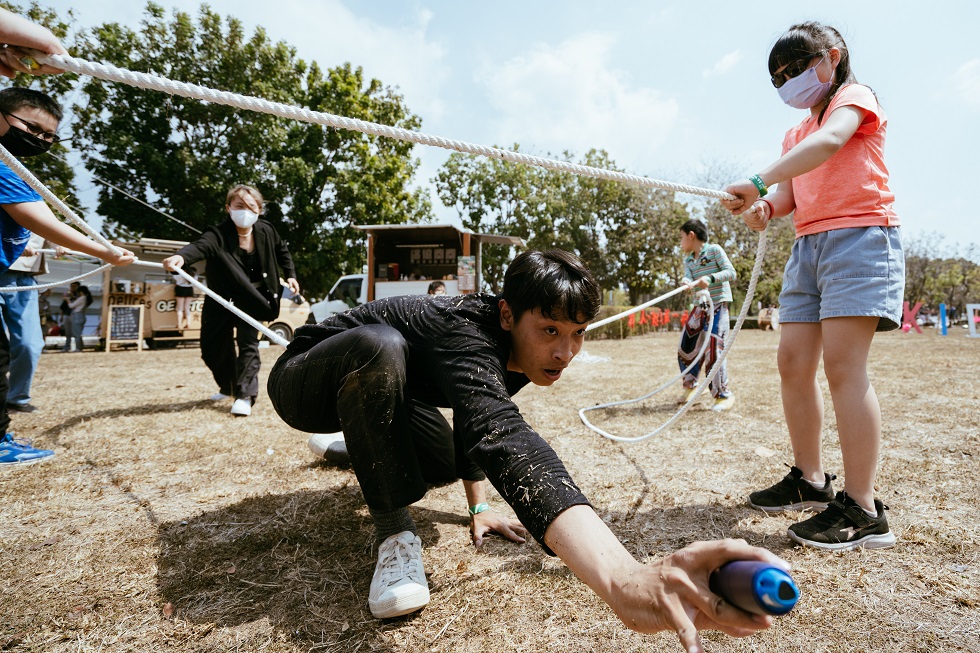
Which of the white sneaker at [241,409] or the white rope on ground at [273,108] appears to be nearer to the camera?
the white rope on ground at [273,108]

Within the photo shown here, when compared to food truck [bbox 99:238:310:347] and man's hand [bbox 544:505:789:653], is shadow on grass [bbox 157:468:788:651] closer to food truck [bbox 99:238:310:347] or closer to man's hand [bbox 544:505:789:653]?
man's hand [bbox 544:505:789:653]

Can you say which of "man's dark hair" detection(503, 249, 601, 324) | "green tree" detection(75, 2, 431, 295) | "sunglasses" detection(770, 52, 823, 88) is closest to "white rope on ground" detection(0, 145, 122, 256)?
"man's dark hair" detection(503, 249, 601, 324)

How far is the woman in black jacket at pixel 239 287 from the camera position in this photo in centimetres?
388

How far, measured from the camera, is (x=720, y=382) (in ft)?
13.6

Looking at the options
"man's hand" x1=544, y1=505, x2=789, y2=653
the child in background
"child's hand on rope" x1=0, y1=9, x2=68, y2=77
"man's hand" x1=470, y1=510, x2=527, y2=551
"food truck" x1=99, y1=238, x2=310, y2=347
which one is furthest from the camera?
"food truck" x1=99, y1=238, x2=310, y2=347

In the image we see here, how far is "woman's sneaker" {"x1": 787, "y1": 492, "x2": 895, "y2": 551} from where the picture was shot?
1752mm

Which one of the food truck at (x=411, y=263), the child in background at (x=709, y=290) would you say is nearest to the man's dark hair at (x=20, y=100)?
the child in background at (x=709, y=290)

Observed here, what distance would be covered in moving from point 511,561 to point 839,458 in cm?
215

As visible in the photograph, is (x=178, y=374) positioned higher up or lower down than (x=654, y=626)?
lower down

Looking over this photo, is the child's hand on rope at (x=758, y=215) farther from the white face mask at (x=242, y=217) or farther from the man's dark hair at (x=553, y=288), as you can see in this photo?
the white face mask at (x=242, y=217)

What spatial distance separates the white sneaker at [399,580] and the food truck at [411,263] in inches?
416

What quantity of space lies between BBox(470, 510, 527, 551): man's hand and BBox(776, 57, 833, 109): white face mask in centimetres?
202

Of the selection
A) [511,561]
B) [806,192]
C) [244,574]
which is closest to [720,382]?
[806,192]

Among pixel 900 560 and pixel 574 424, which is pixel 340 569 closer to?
pixel 900 560
